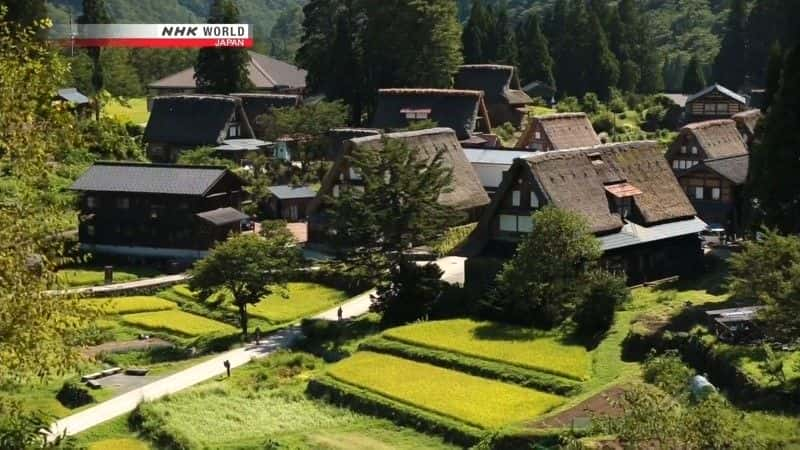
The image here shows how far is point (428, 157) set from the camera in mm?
45062

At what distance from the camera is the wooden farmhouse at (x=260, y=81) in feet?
257

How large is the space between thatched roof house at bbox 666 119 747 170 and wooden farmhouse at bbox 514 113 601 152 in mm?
5176

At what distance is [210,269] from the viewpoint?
3766 cm

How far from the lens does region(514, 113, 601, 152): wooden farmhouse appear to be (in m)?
55.5

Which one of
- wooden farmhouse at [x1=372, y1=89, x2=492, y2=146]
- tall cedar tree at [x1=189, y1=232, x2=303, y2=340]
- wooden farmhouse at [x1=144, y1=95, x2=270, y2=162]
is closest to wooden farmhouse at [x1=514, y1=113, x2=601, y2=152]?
wooden farmhouse at [x1=372, y1=89, x2=492, y2=146]

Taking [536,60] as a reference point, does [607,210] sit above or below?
below

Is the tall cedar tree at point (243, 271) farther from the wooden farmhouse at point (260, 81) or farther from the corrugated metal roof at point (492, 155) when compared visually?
the wooden farmhouse at point (260, 81)

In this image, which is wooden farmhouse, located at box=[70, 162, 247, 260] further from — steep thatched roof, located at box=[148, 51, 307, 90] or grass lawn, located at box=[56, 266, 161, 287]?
steep thatched roof, located at box=[148, 51, 307, 90]

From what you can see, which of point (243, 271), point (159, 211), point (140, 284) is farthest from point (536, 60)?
point (243, 271)

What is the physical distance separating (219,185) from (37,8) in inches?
502

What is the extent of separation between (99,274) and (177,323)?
7.18 m

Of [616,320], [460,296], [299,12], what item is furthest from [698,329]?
[299,12]

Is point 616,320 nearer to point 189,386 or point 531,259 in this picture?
point 531,259

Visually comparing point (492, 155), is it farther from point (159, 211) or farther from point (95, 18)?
point (95, 18)
